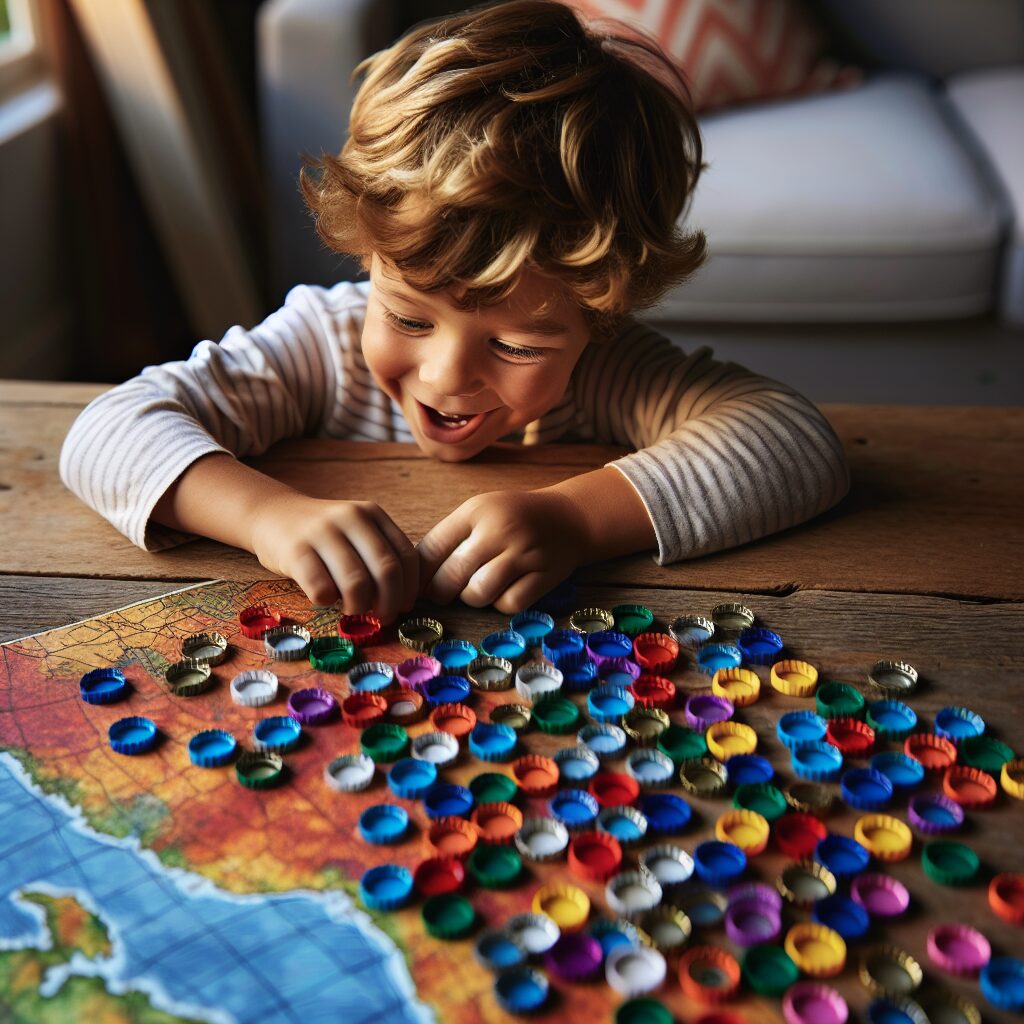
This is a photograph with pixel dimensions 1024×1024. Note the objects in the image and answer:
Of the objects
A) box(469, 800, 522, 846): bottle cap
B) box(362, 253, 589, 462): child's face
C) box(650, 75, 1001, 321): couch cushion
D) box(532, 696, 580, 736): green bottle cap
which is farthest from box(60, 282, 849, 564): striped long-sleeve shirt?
box(650, 75, 1001, 321): couch cushion

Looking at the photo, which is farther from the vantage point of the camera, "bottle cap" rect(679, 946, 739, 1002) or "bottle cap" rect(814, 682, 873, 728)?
"bottle cap" rect(814, 682, 873, 728)

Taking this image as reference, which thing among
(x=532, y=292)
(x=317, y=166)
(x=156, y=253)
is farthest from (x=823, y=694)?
(x=156, y=253)

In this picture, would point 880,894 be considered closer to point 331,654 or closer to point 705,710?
point 705,710

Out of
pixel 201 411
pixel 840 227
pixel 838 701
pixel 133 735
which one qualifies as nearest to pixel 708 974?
pixel 838 701

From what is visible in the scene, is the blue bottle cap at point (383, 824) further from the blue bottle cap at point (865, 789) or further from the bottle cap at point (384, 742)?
the blue bottle cap at point (865, 789)

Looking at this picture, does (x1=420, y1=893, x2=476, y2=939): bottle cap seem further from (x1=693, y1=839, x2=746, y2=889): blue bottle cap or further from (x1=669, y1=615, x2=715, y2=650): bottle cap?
(x1=669, y1=615, x2=715, y2=650): bottle cap

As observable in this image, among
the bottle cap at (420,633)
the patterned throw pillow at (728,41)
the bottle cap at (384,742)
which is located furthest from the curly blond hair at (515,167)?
the patterned throw pillow at (728,41)

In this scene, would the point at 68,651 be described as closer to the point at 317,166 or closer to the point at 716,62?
the point at 317,166
